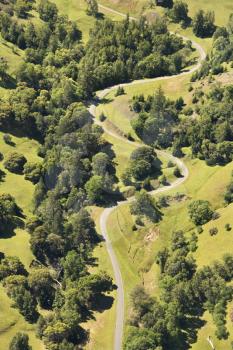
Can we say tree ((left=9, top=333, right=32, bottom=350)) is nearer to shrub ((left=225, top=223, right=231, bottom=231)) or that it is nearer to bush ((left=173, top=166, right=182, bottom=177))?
shrub ((left=225, top=223, right=231, bottom=231))

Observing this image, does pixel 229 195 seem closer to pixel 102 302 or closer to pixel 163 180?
pixel 163 180

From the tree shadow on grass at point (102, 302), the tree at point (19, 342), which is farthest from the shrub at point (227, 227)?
the tree at point (19, 342)

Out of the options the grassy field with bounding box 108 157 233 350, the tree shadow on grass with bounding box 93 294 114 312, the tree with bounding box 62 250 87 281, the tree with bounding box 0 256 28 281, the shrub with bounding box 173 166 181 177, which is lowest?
the tree shadow on grass with bounding box 93 294 114 312

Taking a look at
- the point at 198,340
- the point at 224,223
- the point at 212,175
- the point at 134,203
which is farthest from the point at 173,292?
the point at 212,175

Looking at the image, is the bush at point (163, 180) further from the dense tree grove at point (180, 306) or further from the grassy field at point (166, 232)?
the dense tree grove at point (180, 306)

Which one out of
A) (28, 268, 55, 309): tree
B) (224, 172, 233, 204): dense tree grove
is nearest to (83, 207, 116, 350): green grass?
(28, 268, 55, 309): tree

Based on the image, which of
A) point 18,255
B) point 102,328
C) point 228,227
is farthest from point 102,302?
point 228,227
